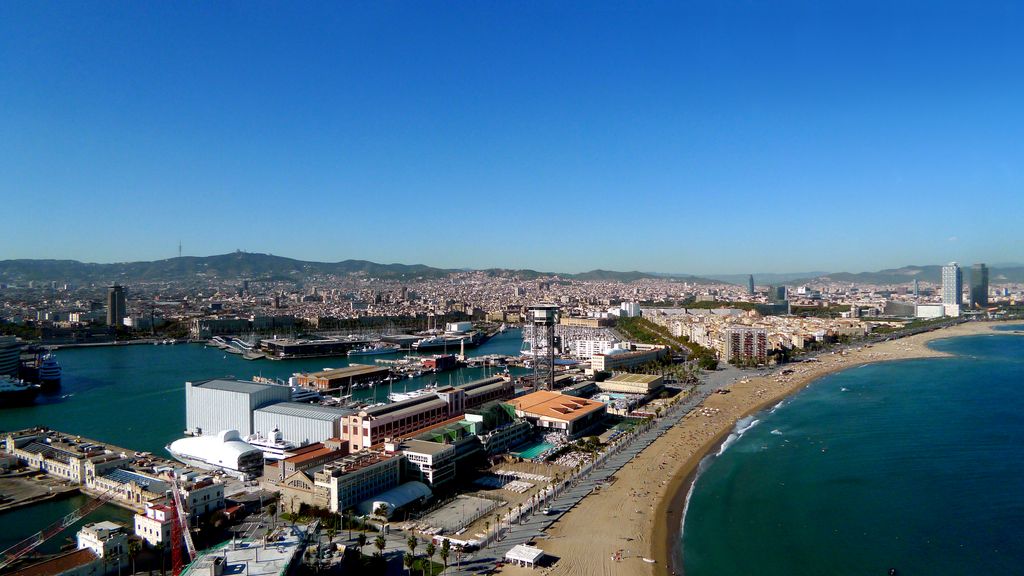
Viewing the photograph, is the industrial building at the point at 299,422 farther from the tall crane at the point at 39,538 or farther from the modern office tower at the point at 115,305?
the modern office tower at the point at 115,305

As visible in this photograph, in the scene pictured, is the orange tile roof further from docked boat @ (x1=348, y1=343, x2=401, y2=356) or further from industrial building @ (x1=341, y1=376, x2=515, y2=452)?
docked boat @ (x1=348, y1=343, x2=401, y2=356)

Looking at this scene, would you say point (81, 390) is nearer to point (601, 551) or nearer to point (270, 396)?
point (270, 396)

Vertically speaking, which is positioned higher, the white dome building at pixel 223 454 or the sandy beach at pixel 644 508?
the white dome building at pixel 223 454

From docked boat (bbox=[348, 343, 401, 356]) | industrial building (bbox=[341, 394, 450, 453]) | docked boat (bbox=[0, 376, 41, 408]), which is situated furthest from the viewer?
docked boat (bbox=[348, 343, 401, 356])

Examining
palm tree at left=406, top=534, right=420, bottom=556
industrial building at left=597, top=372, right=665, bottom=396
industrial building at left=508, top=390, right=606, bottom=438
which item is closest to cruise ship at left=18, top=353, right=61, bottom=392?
industrial building at left=508, top=390, right=606, bottom=438

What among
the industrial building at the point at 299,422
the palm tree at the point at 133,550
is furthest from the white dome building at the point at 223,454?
the palm tree at the point at 133,550
